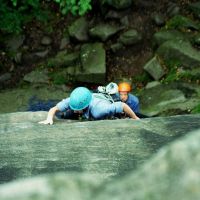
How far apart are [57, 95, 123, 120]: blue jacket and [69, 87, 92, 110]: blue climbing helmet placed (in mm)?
221

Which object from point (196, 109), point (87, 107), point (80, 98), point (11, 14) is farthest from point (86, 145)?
point (11, 14)

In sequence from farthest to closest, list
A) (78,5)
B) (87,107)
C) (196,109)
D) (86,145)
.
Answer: (78,5), (196,109), (87,107), (86,145)

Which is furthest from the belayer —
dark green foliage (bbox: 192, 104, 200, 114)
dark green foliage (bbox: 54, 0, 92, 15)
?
dark green foliage (bbox: 54, 0, 92, 15)

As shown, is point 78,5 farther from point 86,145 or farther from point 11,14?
point 86,145

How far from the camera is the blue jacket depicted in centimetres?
1144

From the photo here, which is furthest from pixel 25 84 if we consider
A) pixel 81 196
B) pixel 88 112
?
pixel 81 196

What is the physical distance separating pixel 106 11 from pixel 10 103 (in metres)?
6.64

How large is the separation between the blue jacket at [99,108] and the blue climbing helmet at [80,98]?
0.22 m

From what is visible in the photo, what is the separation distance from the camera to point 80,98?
36.4ft

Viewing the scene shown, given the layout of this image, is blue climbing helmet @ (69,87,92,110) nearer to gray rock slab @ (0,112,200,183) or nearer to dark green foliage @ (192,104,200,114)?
gray rock slab @ (0,112,200,183)

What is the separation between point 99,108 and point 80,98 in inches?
23.3

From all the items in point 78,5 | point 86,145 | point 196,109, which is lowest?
point 196,109

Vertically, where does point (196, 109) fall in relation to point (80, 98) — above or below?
below

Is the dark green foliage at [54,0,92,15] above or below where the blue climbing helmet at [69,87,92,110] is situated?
above
